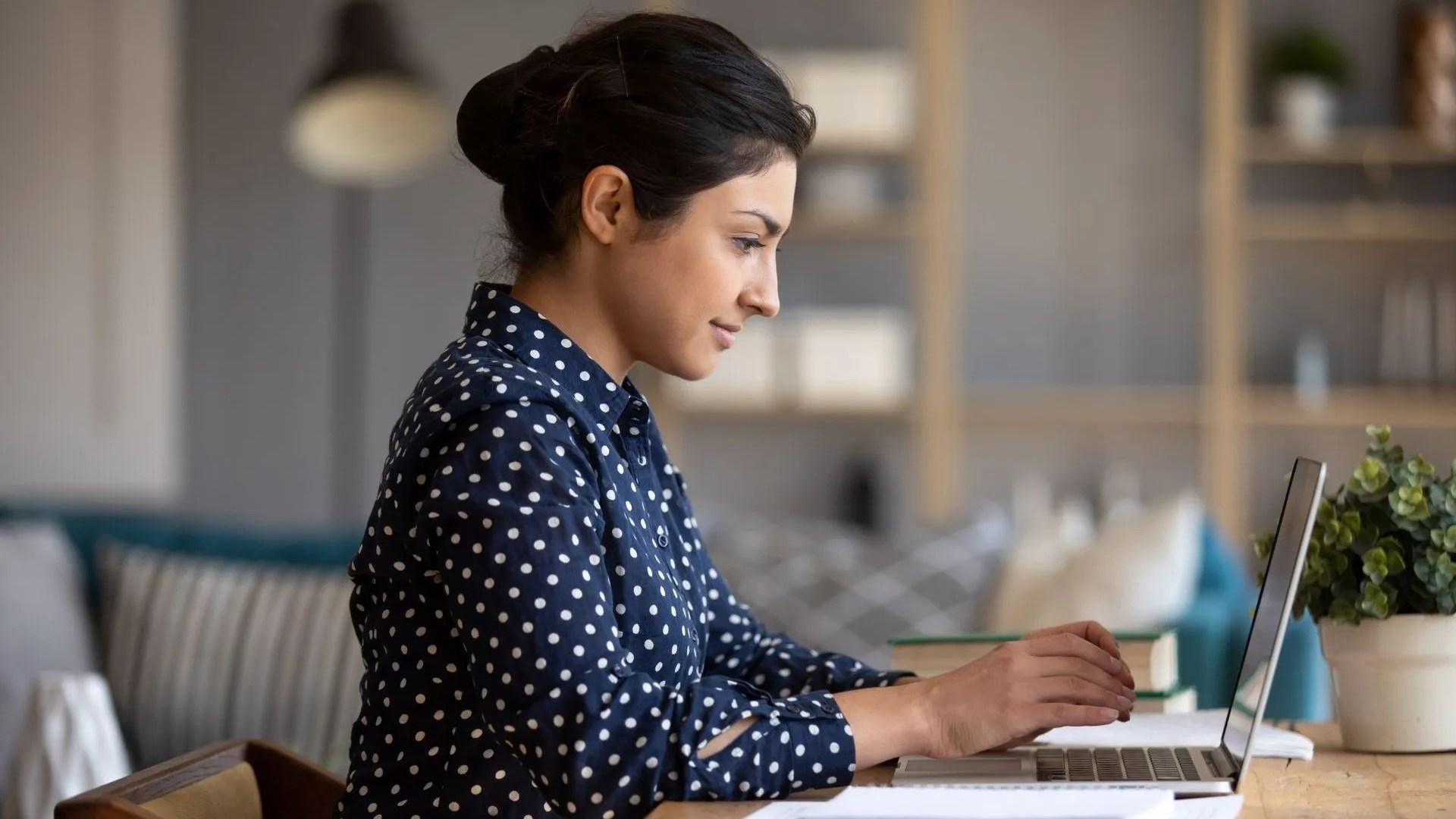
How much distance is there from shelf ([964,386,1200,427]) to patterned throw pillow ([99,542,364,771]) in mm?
1941

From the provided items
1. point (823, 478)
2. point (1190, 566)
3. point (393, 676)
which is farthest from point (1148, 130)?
point (393, 676)

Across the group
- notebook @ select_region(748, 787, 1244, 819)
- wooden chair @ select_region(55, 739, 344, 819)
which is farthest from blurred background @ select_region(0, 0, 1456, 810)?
notebook @ select_region(748, 787, 1244, 819)

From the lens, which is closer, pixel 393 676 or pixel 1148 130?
pixel 393 676

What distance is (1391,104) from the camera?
4652 mm

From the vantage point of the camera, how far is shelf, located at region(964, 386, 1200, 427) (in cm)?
449

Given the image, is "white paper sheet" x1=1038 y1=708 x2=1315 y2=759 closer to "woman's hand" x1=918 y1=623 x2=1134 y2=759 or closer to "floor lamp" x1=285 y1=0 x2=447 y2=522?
"woman's hand" x1=918 y1=623 x2=1134 y2=759

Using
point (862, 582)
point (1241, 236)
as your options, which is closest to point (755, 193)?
point (862, 582)

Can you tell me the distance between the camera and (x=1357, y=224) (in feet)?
14.4

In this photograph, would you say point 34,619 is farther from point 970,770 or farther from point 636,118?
point 970,770

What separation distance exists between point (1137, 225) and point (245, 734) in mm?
2851

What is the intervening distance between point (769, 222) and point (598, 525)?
29 centimetres

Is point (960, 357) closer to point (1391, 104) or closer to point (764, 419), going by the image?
point (764, 419)

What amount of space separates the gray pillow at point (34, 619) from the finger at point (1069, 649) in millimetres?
2486

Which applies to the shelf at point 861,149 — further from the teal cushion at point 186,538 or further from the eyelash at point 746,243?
the eyelash at point 746,243
